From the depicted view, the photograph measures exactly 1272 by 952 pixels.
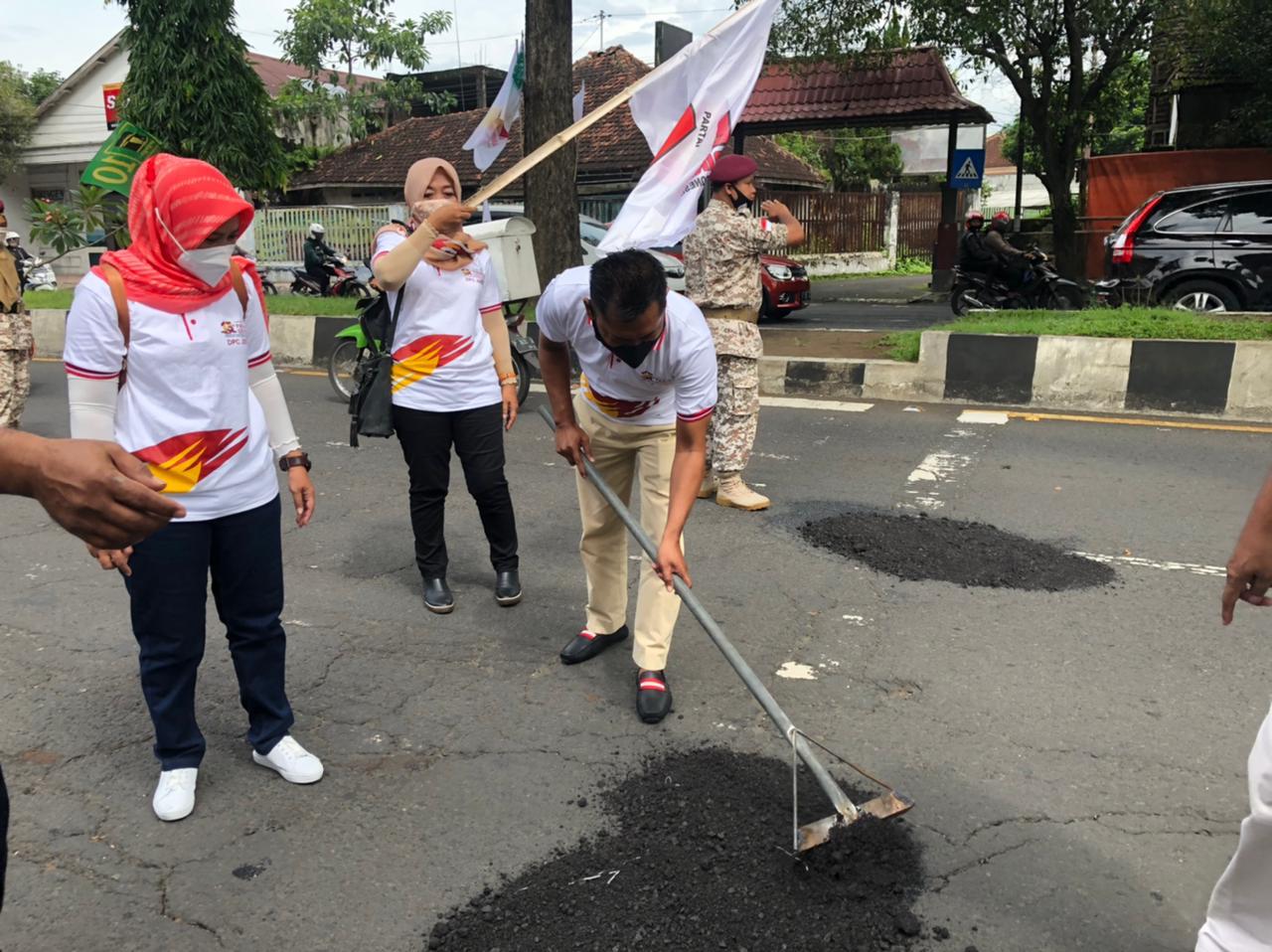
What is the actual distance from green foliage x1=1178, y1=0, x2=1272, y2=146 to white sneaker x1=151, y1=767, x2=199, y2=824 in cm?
1455

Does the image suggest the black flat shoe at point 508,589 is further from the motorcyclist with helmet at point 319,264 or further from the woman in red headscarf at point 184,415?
the motorcyclist with helmet at point 319,264

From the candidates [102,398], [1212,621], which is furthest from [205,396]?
[1212,621]

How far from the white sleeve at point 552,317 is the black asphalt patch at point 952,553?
6.50 ft

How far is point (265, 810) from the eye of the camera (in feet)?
9.41

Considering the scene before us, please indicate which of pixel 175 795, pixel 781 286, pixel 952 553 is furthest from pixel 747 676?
pixel 781 286

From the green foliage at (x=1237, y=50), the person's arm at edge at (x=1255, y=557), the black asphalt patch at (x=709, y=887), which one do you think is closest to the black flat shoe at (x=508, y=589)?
the black asphalt patch at (x=709, y=887)

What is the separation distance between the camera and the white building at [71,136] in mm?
29781

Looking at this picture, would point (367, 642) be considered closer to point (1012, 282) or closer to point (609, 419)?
point (609, 419)

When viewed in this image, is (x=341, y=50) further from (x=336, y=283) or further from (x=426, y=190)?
(x=426, y=190)

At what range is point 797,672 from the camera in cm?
366

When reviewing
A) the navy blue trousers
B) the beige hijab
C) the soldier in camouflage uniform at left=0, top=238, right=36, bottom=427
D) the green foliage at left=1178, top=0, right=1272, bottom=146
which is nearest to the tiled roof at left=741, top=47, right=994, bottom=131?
the green foliage at left=1178, top=0, right=1272, bottom=146

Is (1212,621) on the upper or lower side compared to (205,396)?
lower

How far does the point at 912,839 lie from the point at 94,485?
2130mm

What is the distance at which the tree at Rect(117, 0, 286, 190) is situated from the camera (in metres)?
18.4
